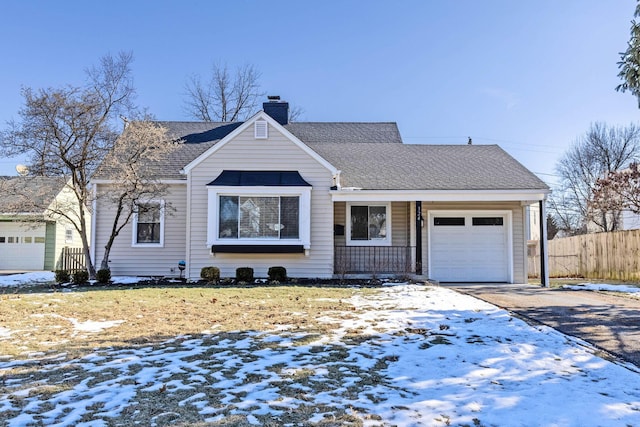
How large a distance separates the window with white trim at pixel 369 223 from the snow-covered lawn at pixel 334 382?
788cm

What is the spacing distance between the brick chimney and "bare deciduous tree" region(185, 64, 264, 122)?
588 inches

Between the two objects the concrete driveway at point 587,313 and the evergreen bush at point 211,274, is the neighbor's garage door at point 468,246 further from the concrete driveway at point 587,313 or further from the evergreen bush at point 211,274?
the evergreen bush at point 211,274

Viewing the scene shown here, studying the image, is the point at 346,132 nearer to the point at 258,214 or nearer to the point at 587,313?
the point at 258,214

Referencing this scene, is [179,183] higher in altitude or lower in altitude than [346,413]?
higher

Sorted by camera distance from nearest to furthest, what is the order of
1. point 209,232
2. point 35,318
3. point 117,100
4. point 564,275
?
point 35,318
point 209,232
point 117,100
point 564,275

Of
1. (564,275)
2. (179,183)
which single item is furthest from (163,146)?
(564,275)

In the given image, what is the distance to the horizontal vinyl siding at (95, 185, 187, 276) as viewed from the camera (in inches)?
566

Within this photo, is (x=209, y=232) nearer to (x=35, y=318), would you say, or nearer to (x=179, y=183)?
(x=179, y=183)

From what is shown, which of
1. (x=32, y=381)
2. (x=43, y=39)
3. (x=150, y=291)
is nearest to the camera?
(x=32, y=381)

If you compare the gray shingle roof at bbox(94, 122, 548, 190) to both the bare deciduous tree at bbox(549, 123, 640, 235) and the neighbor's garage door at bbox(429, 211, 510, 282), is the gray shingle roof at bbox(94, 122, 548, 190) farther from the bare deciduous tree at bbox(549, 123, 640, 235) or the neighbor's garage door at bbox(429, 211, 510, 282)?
the bare deciduous tree at bbox(549, 123, 640, 235)

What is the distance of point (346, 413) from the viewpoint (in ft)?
11.4

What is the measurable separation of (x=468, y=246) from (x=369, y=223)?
3.16m

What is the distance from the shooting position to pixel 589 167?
3356 cm

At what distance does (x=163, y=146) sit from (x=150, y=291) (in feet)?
15.4
